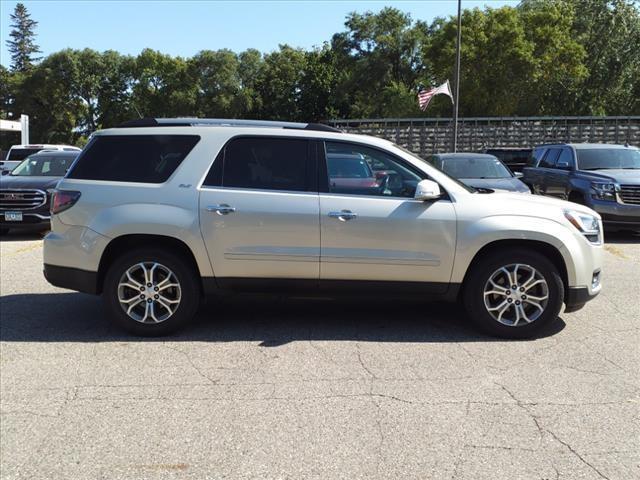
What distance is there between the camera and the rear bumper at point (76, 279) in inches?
214

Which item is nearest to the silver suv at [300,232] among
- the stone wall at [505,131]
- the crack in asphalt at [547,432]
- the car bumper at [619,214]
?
the crack in asphalt at [547,432]

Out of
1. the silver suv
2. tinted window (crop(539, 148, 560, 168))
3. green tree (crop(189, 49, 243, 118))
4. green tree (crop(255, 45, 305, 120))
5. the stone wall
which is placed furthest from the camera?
green tree (crop(189, 49, 243, 118))

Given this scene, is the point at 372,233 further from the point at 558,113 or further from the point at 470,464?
the point at 558,113

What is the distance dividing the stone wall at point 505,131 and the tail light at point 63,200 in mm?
27577

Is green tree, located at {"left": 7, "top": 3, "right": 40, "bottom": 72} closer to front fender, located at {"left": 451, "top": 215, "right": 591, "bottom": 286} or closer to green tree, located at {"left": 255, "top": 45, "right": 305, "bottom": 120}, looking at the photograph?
green tree, located at {"left": 255, "top": 45, "right": 305, "bottom": 120}

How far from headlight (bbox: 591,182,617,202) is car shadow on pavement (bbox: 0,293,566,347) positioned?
624cm

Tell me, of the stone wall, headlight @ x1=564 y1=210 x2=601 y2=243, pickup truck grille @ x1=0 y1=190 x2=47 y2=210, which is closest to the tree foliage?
the stone wall

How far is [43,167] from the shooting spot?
43.7 feet

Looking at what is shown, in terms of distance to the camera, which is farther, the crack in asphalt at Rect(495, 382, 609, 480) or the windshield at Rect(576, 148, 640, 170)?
the windshield at Rect(576, 148, 640, 170)

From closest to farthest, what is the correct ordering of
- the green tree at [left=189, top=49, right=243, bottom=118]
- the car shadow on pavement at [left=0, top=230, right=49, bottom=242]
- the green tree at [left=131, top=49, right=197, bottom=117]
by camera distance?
1. the car shadow on pavement at [left=0, top=230, right=49, bottom=242]
2. the green tree at [left=189, top=49, right=243, bottom=118]
3. the green tree at [left=131, top=49, right=197, bottom=117]

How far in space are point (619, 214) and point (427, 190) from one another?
753 cm

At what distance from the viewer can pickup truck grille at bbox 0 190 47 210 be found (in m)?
11.9

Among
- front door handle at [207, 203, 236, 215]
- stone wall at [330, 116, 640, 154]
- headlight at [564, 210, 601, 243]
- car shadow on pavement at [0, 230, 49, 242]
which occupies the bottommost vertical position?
car shadow on pavement at [0, 230, 49, 242]

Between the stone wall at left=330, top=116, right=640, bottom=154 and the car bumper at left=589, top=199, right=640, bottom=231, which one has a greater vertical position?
the stone wall at left=330, top=116, right=640, bottom=154
